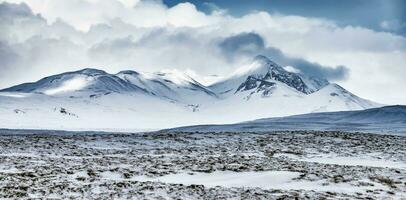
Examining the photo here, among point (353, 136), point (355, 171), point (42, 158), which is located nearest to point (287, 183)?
point (355, 171)

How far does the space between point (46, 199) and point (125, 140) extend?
1051 inches

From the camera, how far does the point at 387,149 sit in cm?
4341

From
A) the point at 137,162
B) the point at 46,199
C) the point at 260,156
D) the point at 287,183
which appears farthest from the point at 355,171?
the point at 46,199

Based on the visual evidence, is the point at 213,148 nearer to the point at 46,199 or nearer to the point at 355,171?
the point at 355,171

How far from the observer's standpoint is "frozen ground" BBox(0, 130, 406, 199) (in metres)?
22.9

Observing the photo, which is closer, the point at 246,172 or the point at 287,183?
the point at 287,183

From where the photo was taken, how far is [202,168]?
99.5 feet

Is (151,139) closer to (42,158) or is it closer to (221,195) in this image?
(42,158)

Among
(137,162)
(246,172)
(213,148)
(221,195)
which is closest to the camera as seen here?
(221,195)

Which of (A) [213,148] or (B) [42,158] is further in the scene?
(A) [213,148]

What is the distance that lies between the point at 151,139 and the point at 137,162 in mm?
16454

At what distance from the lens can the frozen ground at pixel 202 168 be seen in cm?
2291

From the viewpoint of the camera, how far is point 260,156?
3822 centimetres

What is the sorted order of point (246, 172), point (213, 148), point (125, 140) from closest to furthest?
point (246, 172), point (213, 148), point (125, 140)
